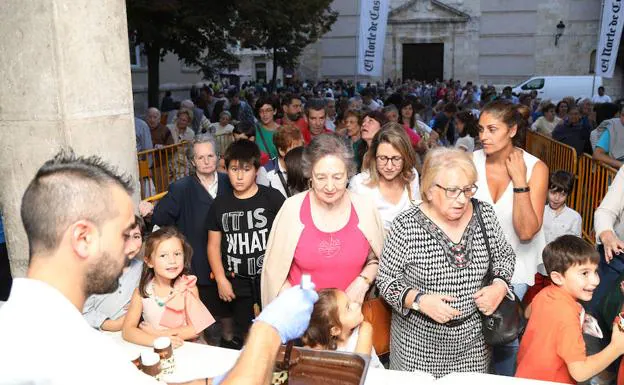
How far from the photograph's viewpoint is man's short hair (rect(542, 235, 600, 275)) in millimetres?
3041

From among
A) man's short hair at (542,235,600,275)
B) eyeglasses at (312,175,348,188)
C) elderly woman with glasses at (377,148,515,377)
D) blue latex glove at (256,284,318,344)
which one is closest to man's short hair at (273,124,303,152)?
eyeglasses at (312,175,348,188)

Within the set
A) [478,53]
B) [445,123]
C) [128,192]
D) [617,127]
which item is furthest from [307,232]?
[478,53]

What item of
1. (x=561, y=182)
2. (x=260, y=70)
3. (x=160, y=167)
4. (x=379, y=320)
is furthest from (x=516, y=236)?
(x=260, y=70)

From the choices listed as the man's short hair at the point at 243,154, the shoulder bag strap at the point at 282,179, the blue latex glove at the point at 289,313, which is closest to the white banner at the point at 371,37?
the shoulder bag strap at the point at 282,179

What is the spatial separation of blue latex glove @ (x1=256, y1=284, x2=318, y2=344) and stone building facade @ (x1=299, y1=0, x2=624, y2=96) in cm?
3329

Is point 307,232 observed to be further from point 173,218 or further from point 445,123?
point 445,123

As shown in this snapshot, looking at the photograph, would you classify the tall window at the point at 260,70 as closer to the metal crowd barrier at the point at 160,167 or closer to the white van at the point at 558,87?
the white van at the point at 558,87

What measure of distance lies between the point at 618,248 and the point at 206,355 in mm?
2449

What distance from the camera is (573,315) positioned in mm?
2857

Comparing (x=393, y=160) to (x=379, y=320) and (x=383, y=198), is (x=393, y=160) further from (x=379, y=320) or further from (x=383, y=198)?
(x=379, y=320)

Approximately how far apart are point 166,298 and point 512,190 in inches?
87.2

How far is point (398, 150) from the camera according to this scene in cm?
392

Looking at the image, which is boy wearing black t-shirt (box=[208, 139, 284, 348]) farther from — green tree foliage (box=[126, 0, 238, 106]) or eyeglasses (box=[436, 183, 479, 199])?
green tree foliage (box=[126, 0, 238, 106])

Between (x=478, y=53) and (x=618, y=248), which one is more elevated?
(x=478, y=53)
